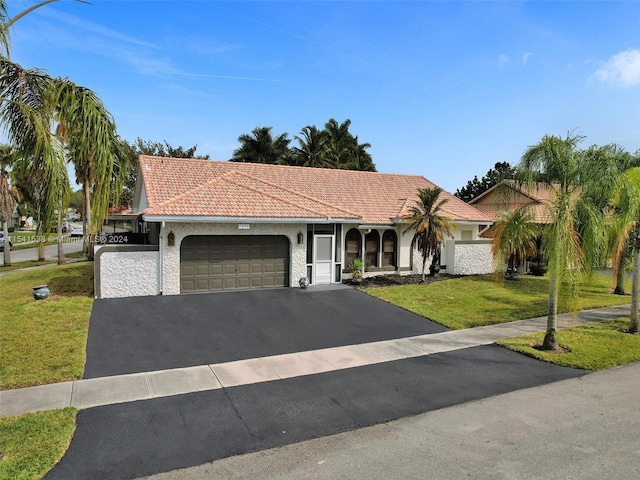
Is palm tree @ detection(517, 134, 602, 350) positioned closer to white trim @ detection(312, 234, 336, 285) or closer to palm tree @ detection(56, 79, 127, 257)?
white trim @ detection(312, 234, 336, 285)

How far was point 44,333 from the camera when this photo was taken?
Answer: 35.9 feet

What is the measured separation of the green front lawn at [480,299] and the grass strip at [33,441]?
10794mm

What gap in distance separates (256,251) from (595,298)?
606 inches

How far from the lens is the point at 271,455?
19.4 feet

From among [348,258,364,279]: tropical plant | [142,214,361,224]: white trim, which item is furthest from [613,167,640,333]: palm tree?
[348,258,364,279]: tropical plant

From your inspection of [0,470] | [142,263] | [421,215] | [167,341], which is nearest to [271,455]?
[0,470]

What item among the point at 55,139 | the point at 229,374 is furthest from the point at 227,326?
the point at 55,139

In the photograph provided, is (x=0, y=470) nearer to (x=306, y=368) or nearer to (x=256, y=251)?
(x=306, y=368)

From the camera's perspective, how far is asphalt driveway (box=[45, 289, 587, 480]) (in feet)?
20.1

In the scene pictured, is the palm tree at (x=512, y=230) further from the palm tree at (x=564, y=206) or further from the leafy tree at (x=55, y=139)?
the leafy tree at (x=55, y=139)

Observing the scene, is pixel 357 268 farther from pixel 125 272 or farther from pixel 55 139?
pixel 55 139

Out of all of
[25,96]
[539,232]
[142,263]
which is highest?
[25,96]

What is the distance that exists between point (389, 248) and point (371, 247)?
1149 millimetres

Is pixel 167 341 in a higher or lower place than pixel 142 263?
lower
